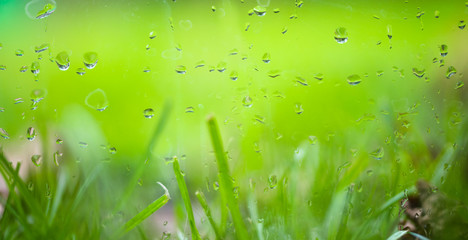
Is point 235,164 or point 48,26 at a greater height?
point 48,26

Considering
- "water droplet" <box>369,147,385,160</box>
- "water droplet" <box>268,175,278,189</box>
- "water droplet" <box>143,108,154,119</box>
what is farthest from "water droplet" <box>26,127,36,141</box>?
Result: "water droplet" <box>369,147,385,160</box>

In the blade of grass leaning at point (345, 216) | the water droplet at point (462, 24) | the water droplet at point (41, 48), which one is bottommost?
the blade of grass leaning at point (345, 216)

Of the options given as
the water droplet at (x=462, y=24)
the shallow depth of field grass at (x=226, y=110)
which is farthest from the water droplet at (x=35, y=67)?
the water droplet at (x=462, y=24)

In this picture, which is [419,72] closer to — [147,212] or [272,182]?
[272,182]

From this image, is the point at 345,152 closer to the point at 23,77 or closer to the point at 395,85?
the point at 395,85

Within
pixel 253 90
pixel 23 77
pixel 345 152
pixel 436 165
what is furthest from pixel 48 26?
pixel 436 165

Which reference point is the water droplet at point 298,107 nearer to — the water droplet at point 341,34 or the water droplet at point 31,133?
the water droplet at point 341,34
